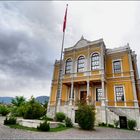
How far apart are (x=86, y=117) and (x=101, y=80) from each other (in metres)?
7.62

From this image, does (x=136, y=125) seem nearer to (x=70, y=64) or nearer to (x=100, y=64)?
(x=100, y=64)

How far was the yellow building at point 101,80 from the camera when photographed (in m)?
18.0

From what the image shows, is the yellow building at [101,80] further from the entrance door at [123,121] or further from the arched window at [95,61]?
the entrance door at [123,121]

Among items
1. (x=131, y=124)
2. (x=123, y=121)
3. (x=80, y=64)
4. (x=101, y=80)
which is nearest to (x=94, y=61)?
(x=80, y=64)

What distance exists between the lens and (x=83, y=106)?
13531mm

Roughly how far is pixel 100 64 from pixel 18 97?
23.0 meters

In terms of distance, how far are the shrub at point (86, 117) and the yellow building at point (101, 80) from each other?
11.0 ft

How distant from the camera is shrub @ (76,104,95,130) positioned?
12742mm

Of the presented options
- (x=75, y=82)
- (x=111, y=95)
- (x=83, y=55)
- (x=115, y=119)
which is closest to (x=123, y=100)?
(x=111, y=95)

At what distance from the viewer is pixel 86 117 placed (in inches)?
507

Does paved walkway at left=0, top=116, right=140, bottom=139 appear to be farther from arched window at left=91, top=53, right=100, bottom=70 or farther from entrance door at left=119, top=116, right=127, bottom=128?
arched window at left=91, top=53, right=100, bottom=70

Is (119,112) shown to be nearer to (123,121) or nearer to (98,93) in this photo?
(123,121)

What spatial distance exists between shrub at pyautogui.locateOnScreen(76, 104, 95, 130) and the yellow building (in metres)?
3.36

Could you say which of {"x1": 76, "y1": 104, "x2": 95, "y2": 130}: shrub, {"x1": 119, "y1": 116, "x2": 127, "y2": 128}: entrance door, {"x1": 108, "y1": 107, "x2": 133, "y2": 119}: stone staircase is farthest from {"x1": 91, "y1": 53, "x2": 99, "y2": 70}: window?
{"x1": 76, "y1": 104, "x2": 95, "y2": 130}: shrub
